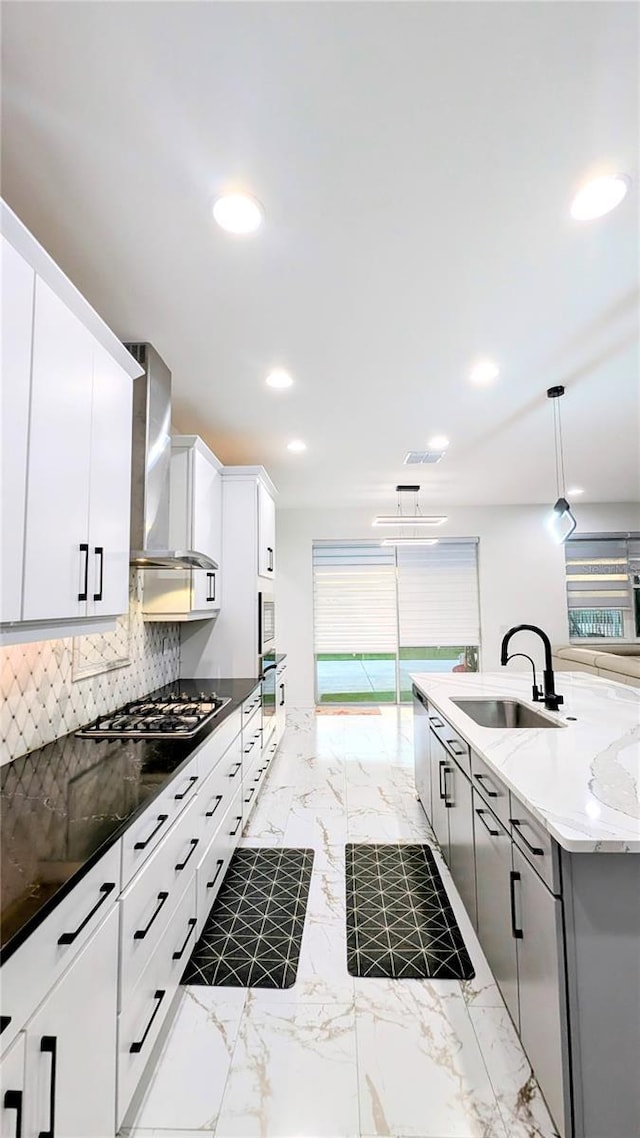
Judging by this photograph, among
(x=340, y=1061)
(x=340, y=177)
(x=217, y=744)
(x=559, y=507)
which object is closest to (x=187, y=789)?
(x=217, y=744)

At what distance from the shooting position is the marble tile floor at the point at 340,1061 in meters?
1.39

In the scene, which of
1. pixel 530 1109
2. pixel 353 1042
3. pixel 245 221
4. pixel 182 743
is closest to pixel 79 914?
pixel 182 743

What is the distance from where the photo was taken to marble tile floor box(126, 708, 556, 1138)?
1.39 m

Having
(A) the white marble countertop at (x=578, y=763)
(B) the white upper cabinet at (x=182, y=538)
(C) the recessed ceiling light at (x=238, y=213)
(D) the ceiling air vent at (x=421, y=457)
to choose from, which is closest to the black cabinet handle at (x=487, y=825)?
(A) the white marble countertop at (x=578, y=763)

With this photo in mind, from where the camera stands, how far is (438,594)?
23.0 feet

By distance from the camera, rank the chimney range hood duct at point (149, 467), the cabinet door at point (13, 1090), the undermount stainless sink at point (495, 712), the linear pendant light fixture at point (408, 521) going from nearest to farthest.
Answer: the cabinet door at point (13, 1090), the chimney range hood duct at point (149, 467), the undermount stainless sink at point (495, 712), the linear pendant light fixture at point (408, 521)

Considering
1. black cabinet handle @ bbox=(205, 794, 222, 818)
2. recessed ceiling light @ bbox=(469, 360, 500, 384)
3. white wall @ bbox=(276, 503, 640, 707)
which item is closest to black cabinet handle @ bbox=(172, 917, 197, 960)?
black cabinet handle @ bbox=(205, 794, 222, 818)

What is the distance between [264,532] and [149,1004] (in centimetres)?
312

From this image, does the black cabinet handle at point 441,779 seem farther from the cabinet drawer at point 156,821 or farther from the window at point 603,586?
the window at point 603,586

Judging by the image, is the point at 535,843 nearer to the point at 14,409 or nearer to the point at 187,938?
the point at 187,938

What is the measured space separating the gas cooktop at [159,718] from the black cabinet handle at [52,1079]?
3.85ft

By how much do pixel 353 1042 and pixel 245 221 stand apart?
9.38ft

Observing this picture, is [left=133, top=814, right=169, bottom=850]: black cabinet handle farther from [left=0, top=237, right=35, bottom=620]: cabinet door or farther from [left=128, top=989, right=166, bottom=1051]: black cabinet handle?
[left=0, top=237, right=35, bottom=620]: cabinet door

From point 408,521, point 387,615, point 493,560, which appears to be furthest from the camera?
point 387,615
